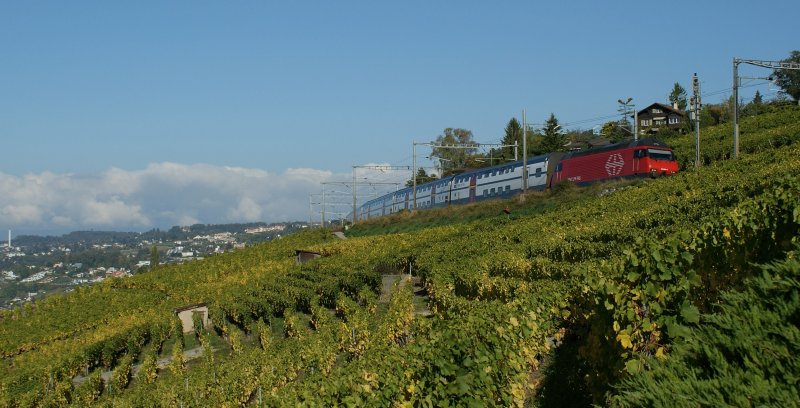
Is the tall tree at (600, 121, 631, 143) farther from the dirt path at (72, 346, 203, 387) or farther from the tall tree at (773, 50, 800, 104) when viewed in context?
the dirt path at (72, 346, 203, 387)

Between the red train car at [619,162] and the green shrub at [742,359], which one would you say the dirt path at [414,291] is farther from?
the green shrub at [742,359]

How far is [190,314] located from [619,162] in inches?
1019

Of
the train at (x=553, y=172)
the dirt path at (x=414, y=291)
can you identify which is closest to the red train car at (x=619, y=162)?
the train at (x=553, y=172)

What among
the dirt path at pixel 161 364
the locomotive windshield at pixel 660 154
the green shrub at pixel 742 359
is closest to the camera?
the green shrub at pixel 742 359

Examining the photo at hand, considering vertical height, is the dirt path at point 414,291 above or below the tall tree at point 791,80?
below

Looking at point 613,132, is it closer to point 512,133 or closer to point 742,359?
point 512,133

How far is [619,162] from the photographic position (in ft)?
137

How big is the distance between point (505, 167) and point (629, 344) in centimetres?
4422

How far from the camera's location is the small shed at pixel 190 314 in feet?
137

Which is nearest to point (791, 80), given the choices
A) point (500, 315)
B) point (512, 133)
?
point (512, 133)

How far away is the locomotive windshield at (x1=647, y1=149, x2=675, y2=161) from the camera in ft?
132

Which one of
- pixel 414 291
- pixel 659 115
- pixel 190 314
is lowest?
pixel 190 314

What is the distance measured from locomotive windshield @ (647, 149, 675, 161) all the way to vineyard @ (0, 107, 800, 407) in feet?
7.16

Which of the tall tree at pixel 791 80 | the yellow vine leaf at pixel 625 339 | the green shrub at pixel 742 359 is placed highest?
the tall tree at pixel 791 80
